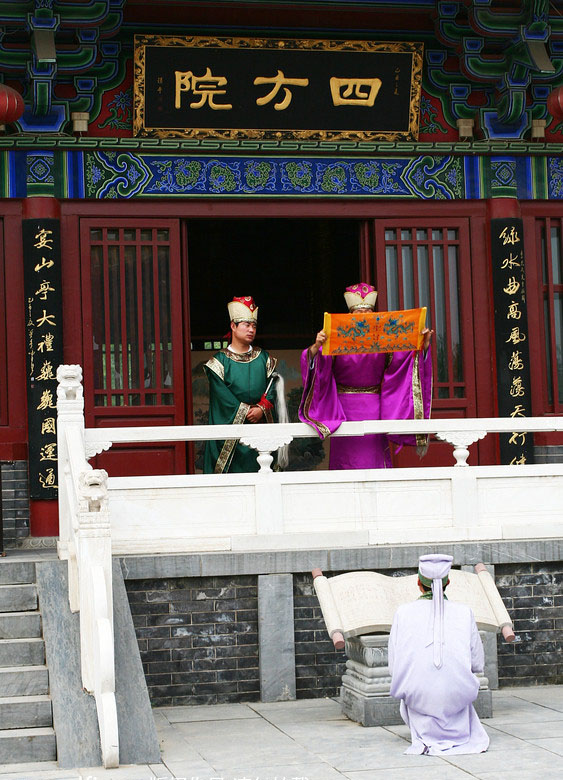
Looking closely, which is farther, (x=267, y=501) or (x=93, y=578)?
(x=267, y=501)

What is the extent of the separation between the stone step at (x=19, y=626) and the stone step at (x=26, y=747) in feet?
3.14

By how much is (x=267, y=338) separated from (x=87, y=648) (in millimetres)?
7723

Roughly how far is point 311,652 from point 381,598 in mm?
923

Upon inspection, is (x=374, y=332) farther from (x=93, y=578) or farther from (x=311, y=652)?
(x=93, y=578)

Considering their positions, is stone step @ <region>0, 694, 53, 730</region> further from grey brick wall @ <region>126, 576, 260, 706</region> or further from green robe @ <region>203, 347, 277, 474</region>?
green robe @ <region>203, 347, 277, 474</region>

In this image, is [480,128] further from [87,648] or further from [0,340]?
[87,648]

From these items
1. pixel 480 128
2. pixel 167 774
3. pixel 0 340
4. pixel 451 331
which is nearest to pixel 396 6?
pixel 480 128

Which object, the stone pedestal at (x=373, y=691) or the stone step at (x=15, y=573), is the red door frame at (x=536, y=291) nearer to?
the stone pedestal at (x=373, y=691)

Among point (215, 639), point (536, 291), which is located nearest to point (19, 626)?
A: point (215, 639)

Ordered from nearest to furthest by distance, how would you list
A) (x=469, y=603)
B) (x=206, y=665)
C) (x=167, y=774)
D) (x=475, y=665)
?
(x=167, y=774), (x=475, y=665), (x=469, y=603), (x=206, y=665)

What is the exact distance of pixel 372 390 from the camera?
30.1 feet

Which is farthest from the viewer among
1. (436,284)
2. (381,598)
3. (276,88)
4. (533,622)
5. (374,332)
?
(436,284)

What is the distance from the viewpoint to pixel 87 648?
671 cm

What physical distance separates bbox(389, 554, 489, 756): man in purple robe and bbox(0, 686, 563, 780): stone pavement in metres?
0.13
